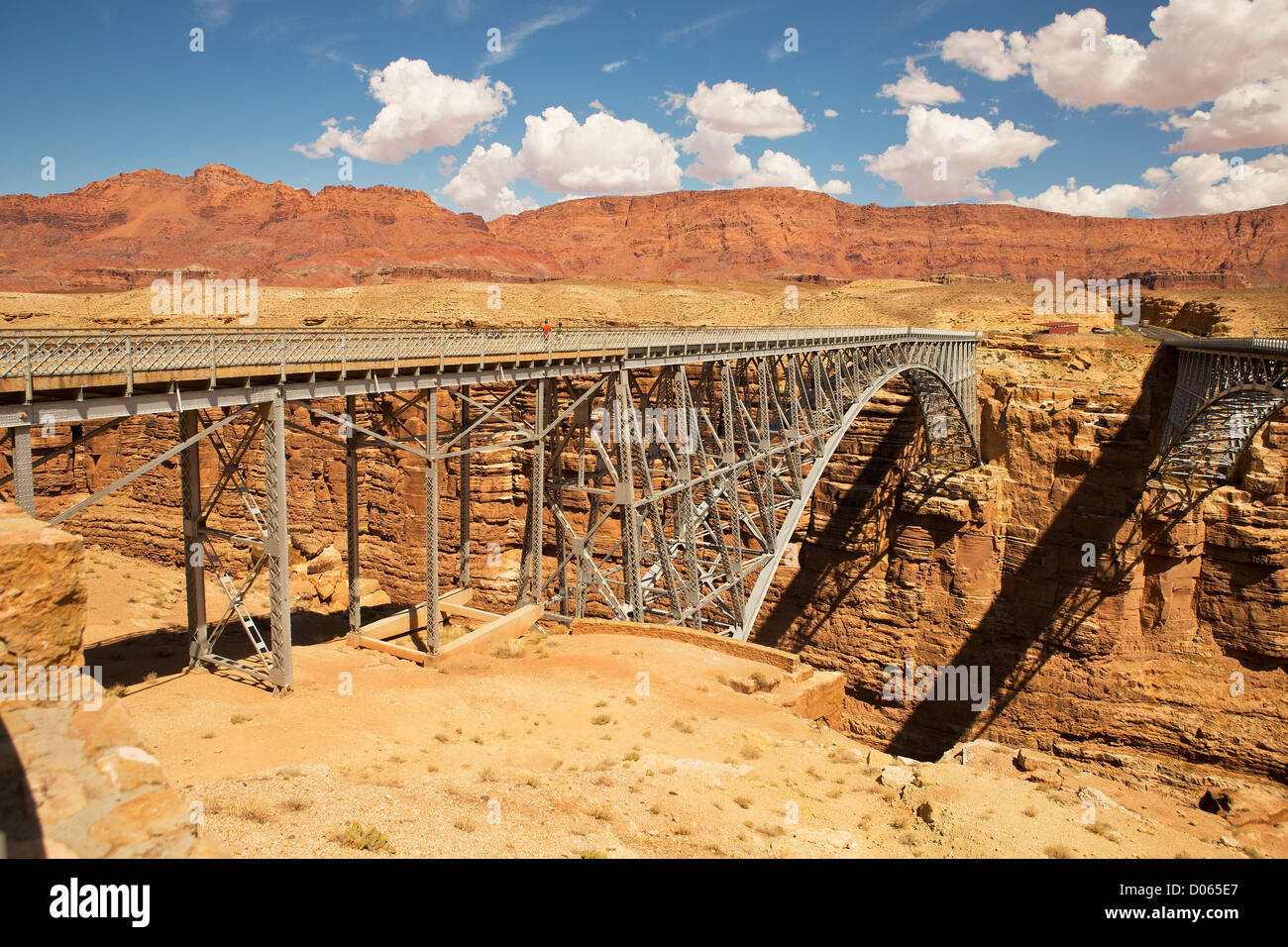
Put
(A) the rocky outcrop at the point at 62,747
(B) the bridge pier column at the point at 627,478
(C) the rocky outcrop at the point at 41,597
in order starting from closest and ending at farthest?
(A) the rocky outcrop at the point at 62,747 → (C) the rocky outcrop at the point at 41,597 → (B) the bridge pier column at the point at 627,478

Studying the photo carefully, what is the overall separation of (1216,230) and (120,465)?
155 metres

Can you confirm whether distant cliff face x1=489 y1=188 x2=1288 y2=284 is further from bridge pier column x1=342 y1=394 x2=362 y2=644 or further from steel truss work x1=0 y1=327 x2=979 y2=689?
bridge pier column x1=342 y1=394 x2=362 y2=644

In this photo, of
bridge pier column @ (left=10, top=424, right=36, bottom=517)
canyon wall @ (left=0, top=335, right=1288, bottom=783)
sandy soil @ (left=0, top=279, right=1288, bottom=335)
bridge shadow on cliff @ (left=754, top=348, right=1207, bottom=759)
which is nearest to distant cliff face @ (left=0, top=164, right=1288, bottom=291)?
sandy soil @ (left=0, top=279, right=1288, bottom=335)

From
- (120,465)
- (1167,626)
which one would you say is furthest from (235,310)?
(1167,626)

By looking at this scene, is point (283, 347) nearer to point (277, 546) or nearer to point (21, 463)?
point (277, 546)

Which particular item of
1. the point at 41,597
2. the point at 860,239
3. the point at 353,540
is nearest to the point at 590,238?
the point at 860,239

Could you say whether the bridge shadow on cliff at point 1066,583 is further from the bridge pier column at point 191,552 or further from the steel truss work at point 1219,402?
the bridge pier column at point 191,552

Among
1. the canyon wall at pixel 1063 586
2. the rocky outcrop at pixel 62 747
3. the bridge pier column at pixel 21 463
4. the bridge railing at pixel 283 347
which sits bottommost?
the canyon wall at pixel 1063 586

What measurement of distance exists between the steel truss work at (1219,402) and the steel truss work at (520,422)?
804 centimetres

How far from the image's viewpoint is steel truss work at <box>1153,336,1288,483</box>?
22891 mm

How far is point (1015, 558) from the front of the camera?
3416 centimetres

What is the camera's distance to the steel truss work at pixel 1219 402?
22.9 metres

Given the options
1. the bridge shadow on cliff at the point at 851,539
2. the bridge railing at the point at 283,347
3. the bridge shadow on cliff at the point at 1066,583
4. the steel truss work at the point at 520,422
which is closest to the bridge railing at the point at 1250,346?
A: the bridge shadow on cliff at the point at 1066,583

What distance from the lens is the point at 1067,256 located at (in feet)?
438
